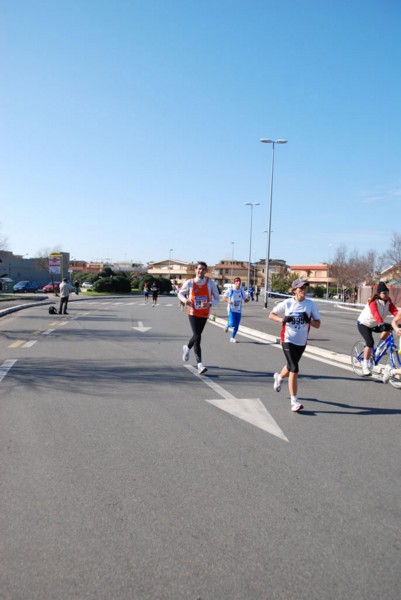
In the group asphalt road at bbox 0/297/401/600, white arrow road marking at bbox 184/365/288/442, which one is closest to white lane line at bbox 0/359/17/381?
asphalt road at bbox 0/297/401/600

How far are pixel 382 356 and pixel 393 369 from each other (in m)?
0.73

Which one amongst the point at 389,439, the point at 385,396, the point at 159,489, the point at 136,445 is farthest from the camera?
the point at 385,396

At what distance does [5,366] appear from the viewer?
10070mm

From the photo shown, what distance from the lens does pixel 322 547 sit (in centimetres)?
335

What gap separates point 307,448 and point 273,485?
1.11m

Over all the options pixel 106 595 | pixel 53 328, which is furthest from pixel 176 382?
pixel 53 328

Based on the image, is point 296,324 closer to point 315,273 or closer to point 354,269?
point 354,269

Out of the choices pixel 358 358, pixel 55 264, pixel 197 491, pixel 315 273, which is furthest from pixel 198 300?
pixel 315 273

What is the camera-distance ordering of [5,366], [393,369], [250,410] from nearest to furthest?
[250,410] < [393,369] < [5,366]

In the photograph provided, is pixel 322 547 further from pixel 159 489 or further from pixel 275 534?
pixel 159 489

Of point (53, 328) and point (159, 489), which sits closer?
point (159, 489)

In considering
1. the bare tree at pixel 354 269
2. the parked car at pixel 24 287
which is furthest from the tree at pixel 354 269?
the parked car at pixel 24 287

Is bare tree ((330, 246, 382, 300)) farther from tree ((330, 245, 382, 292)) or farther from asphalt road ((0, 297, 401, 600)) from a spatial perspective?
asphalt road ((0, 297, 401, 600))

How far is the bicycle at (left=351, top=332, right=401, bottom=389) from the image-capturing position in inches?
345
